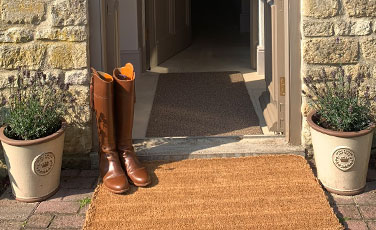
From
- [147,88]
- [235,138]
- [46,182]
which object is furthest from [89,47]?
[147,88]

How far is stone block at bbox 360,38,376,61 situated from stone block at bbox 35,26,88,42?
1652mm

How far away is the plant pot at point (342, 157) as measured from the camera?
3402mm

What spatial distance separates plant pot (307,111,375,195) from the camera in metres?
3.40

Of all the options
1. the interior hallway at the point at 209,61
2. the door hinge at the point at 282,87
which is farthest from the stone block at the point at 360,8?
the interior hallway at the point at 209,61

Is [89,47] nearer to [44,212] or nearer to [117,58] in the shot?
[117,58]

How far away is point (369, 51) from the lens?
146 inches

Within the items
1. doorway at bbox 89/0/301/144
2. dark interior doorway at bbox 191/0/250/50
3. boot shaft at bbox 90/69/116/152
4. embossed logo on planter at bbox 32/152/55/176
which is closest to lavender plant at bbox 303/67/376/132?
doorway at bbox 89/0/301/144

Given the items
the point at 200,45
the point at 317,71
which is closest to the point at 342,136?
the point at 317,71

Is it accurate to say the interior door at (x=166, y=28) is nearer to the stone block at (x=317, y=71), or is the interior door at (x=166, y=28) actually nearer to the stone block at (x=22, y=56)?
the stone block at (x=22, y=56)

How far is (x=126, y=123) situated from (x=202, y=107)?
4.91 ft

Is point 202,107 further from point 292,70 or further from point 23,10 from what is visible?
point 23,10

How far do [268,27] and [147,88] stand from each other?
1.53 meters

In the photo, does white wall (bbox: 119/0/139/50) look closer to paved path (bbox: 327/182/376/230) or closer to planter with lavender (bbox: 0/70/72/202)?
planter with lavender (bbox: 0/70/72/202)

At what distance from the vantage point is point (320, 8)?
365cm
